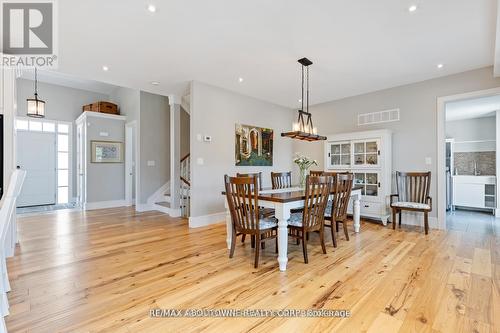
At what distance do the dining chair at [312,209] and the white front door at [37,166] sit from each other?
7.03 meters

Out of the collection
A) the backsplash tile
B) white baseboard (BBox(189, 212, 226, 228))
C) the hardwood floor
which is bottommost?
the hardwood floor

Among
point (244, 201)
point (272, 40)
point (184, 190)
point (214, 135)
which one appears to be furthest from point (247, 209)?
point (184, 190)

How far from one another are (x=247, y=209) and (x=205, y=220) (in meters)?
2.08

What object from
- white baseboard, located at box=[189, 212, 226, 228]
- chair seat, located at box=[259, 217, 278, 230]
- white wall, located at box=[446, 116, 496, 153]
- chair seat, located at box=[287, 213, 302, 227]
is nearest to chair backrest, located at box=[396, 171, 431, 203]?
chair seat, located at box=[287, 213, 302, 227]

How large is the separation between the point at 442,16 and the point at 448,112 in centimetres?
405

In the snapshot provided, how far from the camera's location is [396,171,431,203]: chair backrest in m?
4.16

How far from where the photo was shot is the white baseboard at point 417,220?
4161 mm

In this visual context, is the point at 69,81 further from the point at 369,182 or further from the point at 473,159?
the point at 473,159

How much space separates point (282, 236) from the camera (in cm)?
250

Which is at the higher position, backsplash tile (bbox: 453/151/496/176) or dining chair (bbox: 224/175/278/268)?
backsplash tile (bbox: 453/151/496/176)

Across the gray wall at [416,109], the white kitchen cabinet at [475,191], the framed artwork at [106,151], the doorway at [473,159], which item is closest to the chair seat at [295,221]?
the gray wall at [416,109]

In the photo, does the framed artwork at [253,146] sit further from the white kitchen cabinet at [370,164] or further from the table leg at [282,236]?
the table leg at [282,236]

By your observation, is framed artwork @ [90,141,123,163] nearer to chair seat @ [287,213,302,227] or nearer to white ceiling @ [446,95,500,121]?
chair seat @ [287,213,302,227]

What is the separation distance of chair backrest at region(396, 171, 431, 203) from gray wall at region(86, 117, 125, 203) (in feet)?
21.7
